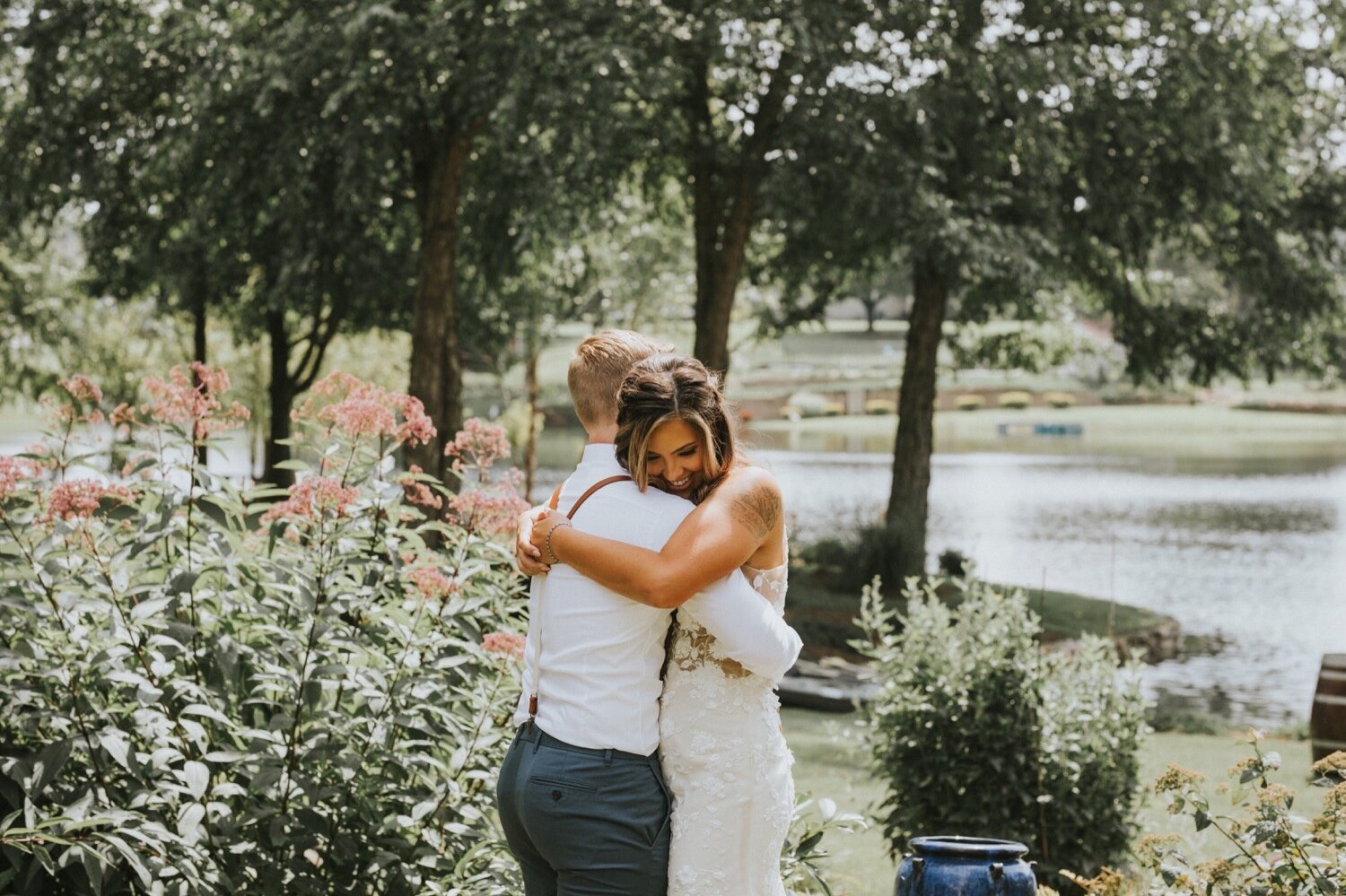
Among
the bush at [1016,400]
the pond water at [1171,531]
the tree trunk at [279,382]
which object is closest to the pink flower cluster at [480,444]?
the pond water at [1171,531]

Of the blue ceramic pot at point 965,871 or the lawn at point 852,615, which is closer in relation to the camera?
the blue ceramic pot at point 965,871

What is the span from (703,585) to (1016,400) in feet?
336

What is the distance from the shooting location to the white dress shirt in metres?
2.91

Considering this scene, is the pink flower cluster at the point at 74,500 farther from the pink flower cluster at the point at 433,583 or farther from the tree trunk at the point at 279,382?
the tree trunk at the point at 279,382

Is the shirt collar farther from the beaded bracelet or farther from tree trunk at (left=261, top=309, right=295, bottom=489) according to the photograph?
tree trunk at (left=261, top=309, right=295, bottom=489)

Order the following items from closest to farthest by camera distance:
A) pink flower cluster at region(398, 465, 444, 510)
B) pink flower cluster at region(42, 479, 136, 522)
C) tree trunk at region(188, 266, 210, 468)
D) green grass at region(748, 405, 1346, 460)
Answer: pink flower cluster at region(42, 479, 136, 522) → pink flower cluster at region(398, 465, 444, 510) → tree trunk at region(188, 266, 210, 468) → green grass at region(748, 405, 1346, 460)

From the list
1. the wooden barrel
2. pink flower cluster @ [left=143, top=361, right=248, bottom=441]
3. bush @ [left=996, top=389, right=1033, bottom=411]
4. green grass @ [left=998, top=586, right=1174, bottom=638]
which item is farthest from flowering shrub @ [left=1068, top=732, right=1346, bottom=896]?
bush @ [left=996, top=389, right=1033, bottom=411]

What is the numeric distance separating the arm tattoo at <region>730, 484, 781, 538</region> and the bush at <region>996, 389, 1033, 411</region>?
334 ft

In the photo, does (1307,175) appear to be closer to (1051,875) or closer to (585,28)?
(585,28)

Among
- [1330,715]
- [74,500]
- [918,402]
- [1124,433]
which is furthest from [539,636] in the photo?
[1124,433]

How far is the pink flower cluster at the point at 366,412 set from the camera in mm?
4230

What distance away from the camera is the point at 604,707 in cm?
291

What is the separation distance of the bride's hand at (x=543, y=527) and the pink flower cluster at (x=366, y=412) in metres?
1.21

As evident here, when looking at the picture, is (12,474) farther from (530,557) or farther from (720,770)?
(720,770)
